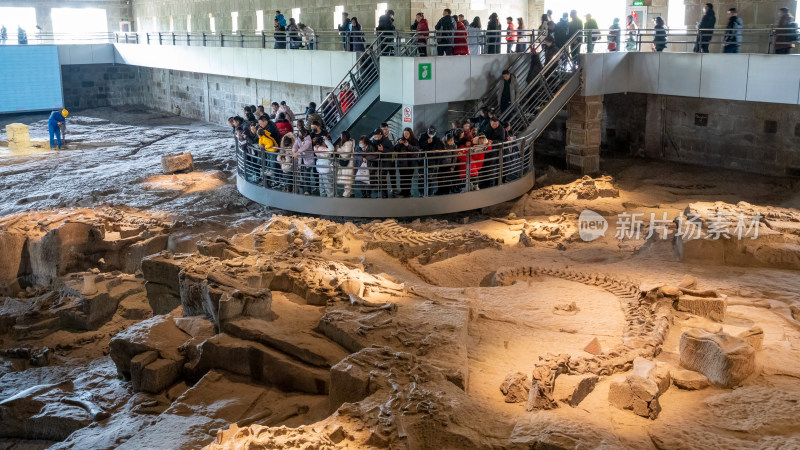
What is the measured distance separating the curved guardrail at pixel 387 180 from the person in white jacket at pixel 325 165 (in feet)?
0.06

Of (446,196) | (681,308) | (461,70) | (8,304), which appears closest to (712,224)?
(681,308)

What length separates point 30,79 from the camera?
30.9 metres

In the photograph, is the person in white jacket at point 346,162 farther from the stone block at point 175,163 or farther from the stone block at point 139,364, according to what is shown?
the stone block at point 175,163

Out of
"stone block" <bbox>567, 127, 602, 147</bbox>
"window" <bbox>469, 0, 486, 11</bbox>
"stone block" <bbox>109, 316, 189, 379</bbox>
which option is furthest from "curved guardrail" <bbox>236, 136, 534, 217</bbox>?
"window" <bbox>469, 0, 486, 11</bbox>

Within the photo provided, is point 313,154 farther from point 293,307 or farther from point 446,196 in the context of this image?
point 293,307

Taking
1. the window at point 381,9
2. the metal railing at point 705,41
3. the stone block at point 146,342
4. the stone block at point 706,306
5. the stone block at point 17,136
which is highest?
the window at point 381,9

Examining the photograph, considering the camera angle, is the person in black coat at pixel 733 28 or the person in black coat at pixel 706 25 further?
the person in black coat at pixel 706 25

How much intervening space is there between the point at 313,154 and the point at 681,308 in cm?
780

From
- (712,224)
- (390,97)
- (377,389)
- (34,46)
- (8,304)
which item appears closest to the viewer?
(377,389)

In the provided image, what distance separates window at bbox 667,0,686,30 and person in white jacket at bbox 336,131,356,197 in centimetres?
1005

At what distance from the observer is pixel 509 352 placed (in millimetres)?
8977

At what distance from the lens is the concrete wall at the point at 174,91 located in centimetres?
2627

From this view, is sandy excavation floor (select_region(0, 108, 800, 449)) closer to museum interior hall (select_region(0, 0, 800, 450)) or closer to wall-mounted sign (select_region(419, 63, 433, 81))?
museum interior hall (select_region(0, 0, 800, 450))

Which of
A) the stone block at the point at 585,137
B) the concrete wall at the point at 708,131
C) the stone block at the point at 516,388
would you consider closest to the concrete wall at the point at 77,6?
the stone block at the point at 585,137
